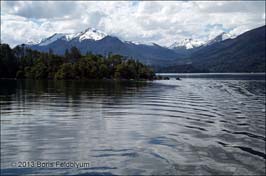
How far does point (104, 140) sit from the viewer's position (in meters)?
28.1

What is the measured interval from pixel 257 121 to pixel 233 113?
24.4 ft

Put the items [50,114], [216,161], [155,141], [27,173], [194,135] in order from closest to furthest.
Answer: [27,173] → [216,161] → [155,141] → [194,135] → [50,114]

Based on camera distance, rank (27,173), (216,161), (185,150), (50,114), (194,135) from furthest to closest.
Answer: (50,114) < (194,135) < (185,150) < (216,161) < (27,173)

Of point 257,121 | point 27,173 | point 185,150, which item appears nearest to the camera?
point 27,173

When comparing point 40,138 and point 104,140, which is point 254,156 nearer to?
point 104,140

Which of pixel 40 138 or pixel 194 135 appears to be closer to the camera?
pixel 40 138

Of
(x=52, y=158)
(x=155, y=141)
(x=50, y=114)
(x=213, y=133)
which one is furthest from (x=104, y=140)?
(x=50, y=114)

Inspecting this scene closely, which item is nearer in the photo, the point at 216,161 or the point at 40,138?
the point at 216,161

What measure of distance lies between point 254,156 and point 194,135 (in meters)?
7.70

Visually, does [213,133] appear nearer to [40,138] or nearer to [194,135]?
[194,135]

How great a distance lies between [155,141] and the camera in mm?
28016

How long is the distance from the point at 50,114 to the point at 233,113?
2319cm

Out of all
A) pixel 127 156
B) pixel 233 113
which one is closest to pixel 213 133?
pixel 127 156

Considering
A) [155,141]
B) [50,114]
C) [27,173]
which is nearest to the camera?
[27,173]
